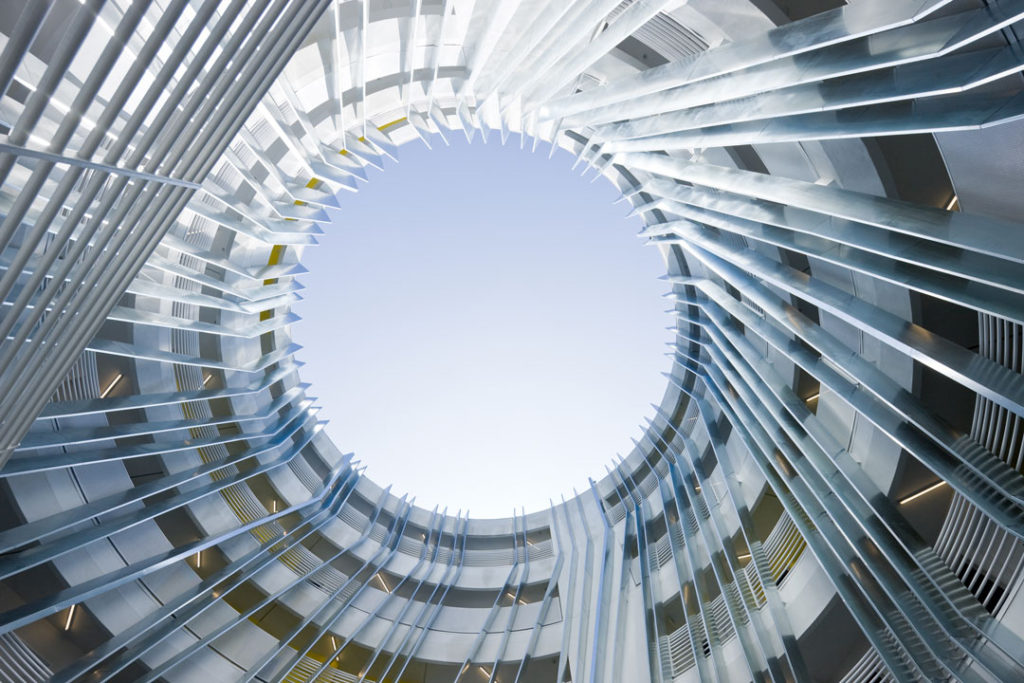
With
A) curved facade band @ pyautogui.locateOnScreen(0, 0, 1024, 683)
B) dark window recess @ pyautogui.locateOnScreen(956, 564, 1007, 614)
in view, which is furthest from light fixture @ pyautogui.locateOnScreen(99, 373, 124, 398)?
dark window recess @ pyautogui.locateOnScreen(956, 564, 1007, 614)

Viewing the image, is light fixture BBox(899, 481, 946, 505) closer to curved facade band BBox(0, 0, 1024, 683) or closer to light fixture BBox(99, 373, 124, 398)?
curved facade band BBox(0, 0, 1024, 683)

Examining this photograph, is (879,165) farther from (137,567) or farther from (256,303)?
(137,567)

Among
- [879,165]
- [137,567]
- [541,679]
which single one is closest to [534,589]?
[541,679]

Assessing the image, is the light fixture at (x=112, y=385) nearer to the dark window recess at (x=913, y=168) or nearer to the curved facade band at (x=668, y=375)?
the curved facade band at (x=668, y=375)

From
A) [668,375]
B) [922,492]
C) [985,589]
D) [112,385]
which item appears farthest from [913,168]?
[112,385]

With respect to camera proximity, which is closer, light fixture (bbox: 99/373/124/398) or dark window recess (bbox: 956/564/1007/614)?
dark window recess (bbox: 956/564/1007/614)

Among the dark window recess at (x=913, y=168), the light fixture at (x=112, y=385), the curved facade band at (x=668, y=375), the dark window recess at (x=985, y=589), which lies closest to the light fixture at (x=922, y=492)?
the curved facade band at (x=668, y=375)

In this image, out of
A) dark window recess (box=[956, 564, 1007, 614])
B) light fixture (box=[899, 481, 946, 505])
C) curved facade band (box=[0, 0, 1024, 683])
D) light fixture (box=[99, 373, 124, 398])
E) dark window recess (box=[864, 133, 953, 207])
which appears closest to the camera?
curved facade band (box=[0, 0, 1024, 683])

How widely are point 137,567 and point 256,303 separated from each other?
15.7 ft

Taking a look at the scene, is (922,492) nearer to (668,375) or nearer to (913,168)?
(913,168)

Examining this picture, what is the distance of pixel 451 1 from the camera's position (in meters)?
10.0

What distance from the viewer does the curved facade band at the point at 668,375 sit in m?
5.46

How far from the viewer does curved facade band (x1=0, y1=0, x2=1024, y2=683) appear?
17.9ft

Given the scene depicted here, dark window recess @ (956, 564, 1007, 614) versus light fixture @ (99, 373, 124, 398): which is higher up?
light fixture @ (99, 373, 124, 398)
